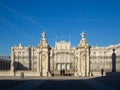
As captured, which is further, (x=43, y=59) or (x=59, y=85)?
(x=43, y=59)

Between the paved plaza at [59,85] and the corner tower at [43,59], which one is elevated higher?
the corner tower at [43,59]

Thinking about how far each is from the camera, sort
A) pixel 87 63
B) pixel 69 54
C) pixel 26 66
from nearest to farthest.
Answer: pixel 87 63, pixel 69 54, pixel 26 66

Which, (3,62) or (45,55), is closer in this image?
(45,55)

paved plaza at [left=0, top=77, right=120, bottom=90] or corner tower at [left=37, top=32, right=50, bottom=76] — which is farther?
corner tower at [left=37, top=32, right=50, bottom=76]

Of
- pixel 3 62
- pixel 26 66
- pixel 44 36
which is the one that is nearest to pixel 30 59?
pixel 26 66

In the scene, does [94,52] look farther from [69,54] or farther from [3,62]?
[3,62]

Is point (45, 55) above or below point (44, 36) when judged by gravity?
below

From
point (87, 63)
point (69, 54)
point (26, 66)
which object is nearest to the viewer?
point (87, 63)

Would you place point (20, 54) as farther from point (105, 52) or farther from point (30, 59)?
point (105, 52)

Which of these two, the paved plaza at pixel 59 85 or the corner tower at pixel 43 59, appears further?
the corner tower at pixel 43 59

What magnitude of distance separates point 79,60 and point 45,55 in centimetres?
607

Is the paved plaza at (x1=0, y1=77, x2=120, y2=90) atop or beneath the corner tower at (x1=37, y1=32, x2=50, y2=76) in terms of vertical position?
beneath

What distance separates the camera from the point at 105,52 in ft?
393

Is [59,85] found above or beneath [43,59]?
beneath
